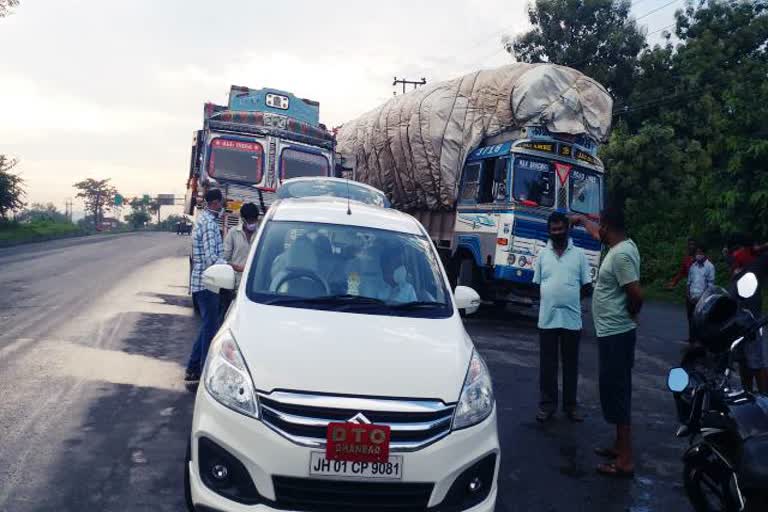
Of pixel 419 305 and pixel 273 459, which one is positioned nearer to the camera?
pixel 273 459

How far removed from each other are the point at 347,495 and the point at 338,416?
368 mm

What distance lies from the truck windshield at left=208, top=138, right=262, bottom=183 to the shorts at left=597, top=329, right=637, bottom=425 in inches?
352

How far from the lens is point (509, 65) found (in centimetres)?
1421

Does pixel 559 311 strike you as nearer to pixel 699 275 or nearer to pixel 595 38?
pixel 699 275

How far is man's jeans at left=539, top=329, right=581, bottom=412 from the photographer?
6.77 m

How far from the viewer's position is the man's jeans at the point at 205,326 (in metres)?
7.09

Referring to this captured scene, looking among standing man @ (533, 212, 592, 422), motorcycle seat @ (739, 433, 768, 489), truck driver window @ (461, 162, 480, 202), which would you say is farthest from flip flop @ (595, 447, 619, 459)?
truck driver window @ (461, 162, 480, 202)

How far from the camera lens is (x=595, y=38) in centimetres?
3212

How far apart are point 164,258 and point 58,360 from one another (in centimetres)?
1687

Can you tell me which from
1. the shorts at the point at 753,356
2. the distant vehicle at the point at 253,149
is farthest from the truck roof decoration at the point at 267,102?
the shorts at the point at 753,356

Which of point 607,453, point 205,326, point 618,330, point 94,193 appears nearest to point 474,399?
point 618,330

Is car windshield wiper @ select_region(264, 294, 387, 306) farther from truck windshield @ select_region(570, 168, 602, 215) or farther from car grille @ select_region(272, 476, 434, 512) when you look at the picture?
truck windshield @ select_region(570, 168, 602, 215)

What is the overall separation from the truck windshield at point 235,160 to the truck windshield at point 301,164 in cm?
50

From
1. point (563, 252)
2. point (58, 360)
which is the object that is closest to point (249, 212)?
point (58, 360)
